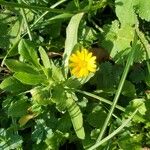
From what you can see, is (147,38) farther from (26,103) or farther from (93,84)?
(26,103)

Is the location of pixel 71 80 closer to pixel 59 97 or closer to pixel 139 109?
pixel 59 97

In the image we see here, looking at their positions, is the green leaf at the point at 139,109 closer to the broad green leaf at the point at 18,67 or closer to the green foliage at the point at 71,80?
the green foliage at the point at 71,80

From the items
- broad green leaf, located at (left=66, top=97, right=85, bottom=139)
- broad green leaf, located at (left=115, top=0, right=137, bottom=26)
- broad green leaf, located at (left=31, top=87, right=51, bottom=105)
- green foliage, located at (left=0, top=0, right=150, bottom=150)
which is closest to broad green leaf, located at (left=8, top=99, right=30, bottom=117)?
green foliage, located at (left=0, top=0, right=150, bottom=150)

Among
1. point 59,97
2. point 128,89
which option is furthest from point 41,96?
point 128,89

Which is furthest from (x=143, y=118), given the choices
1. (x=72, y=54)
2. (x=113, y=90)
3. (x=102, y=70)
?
(x=72, y=54)

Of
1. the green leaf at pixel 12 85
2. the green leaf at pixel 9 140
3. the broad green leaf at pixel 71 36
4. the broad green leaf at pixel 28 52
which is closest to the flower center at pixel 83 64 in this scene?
the broad green leaf at pixel 71 36
